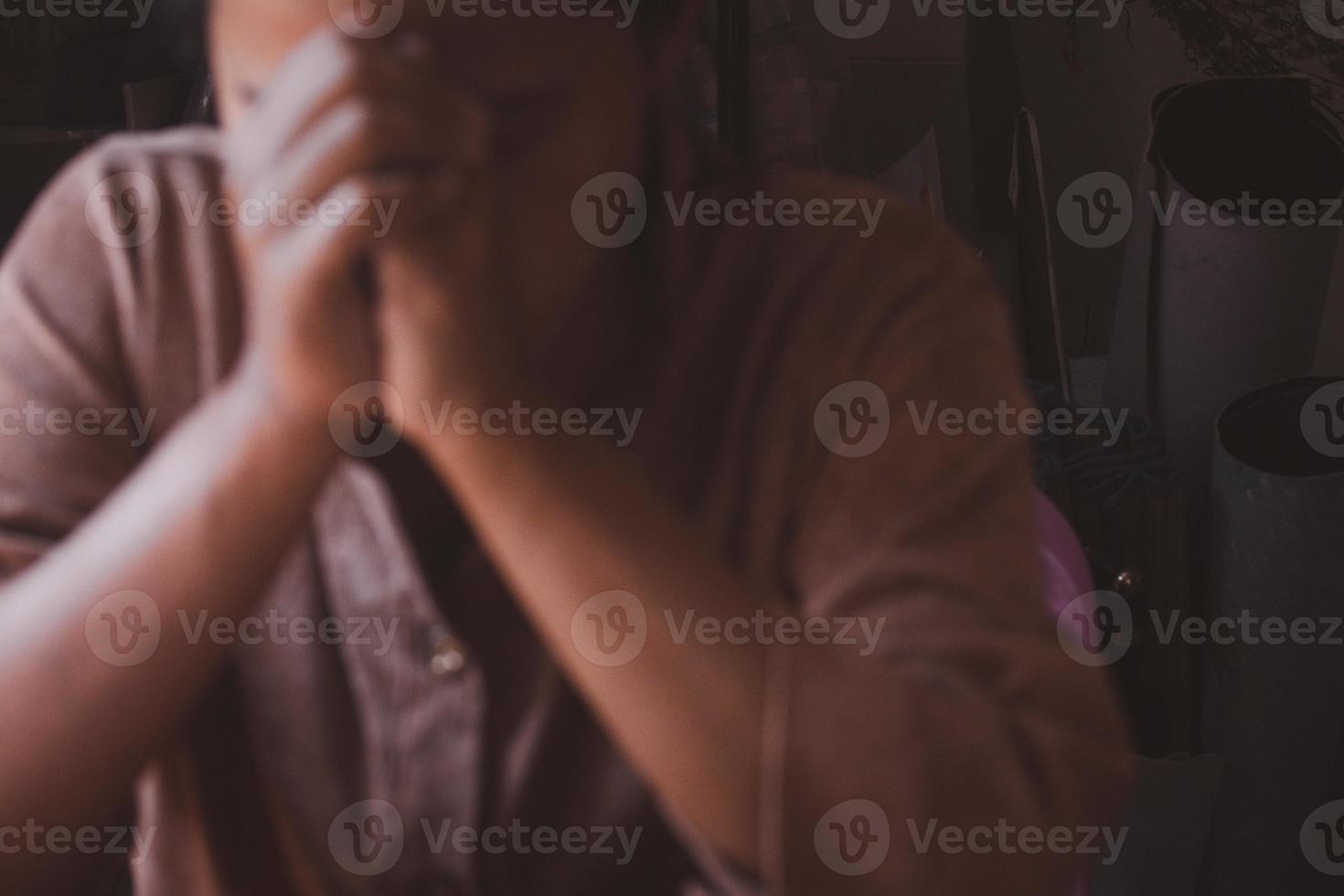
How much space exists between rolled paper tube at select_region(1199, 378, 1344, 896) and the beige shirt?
87cm

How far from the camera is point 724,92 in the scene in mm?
765

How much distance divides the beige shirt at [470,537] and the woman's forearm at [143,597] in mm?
62

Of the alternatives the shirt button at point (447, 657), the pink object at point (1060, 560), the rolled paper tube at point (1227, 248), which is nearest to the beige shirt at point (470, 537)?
the shirt button at point (447, 657)

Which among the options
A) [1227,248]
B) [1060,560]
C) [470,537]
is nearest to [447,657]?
[470,537]

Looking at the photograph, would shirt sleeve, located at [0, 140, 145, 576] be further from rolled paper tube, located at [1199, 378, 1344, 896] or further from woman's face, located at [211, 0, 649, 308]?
rolled paper tube, located at [1199, 378, 1344, 896]

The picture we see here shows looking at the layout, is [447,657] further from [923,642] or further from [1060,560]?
[1060,560]

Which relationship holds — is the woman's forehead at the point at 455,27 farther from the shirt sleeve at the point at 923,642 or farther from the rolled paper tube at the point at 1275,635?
the rolled paper tube at the point at 1275,635

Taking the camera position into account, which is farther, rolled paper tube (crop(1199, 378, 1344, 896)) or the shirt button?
rolled paper tube (crop(1199, 378, 1344, 896))

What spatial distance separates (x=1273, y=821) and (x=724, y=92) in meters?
1.02

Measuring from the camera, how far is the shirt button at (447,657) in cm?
49

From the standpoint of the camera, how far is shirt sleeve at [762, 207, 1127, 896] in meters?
0.42

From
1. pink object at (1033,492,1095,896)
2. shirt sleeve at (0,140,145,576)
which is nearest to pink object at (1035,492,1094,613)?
pink object at (1033,492,1095,896)

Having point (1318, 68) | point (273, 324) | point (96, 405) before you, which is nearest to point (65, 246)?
point (96, 405)

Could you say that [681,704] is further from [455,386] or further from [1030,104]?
[1030,104]
